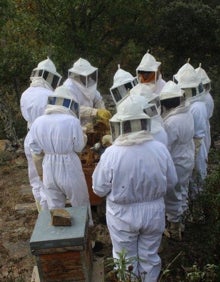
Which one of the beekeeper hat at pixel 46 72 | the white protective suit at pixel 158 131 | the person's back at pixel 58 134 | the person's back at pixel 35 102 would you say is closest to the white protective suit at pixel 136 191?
the white protective suit at pixel 158 131

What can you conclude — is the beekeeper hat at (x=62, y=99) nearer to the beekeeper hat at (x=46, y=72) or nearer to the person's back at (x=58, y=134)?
the person's back at (x=58, y=134)

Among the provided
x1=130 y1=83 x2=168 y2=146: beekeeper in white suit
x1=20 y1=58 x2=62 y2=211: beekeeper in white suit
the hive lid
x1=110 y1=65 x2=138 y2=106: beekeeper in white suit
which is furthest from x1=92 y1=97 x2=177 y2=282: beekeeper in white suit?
x1=110 y1=65 x2=138 y2=106: beekeeper in white suit

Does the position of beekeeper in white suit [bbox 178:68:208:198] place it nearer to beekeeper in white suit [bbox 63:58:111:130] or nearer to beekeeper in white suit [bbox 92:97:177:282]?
beekeeper in white suit [bbox 63:58:111:130]

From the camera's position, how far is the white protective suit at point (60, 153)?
571 centimetres

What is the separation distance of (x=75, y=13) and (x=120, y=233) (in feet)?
25.7

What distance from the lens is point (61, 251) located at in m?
4.75

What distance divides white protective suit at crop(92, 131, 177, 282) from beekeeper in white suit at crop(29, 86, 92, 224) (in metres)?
0.98

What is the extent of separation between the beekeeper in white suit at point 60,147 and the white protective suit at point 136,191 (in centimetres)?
98

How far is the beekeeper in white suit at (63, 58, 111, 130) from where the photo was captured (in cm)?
724

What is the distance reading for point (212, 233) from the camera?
5.41 m

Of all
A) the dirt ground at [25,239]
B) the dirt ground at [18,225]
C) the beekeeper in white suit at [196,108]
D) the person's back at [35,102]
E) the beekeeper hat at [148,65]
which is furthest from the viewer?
the beekeeper hat at [148,65]

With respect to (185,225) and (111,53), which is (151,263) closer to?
(185,225)

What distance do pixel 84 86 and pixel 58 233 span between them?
11.1 ft

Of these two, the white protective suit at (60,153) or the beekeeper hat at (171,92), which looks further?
the beekeeper hat at (171,92)
